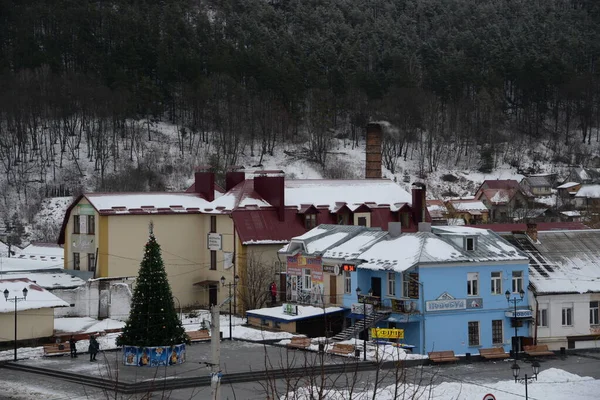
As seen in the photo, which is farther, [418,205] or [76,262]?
[418,205]

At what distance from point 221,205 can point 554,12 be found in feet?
371

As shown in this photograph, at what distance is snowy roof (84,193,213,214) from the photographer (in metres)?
47.7

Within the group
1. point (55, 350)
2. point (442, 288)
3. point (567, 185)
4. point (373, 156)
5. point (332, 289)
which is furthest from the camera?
point (567, 185)

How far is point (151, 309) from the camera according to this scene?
3356 cm

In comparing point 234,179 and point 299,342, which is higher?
point 234,179

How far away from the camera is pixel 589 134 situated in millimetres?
112062

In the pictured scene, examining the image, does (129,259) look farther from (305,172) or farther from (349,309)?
(305,172)

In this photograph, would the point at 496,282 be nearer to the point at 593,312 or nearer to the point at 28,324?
the point at 593,312

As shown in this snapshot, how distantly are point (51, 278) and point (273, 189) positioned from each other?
32.6 ft

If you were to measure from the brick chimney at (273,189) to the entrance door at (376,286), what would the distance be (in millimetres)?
9630

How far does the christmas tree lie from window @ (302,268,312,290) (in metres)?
10.5

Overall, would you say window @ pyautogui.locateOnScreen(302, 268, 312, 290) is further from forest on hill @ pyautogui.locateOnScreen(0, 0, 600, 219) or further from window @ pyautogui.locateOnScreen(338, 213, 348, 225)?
forest on hill @ pyautogui.locateOnScreen(0, 0, 600, 219)

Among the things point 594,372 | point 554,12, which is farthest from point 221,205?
point 554,12

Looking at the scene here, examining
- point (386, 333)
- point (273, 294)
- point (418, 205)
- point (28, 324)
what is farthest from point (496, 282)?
point (28, 324)
